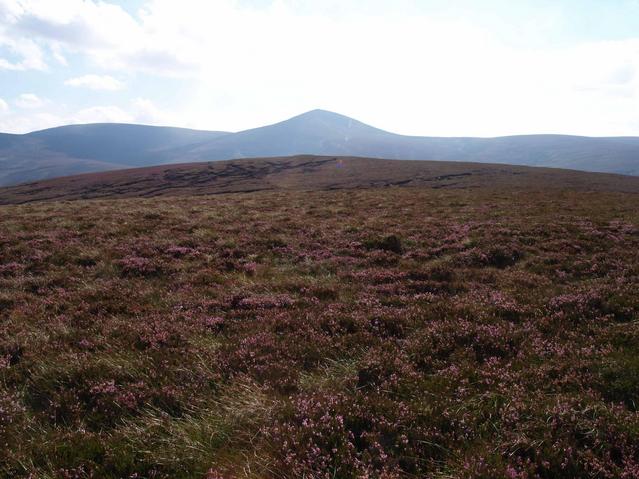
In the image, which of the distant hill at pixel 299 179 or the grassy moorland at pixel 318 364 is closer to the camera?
the grassy moorland at pixel 318 364

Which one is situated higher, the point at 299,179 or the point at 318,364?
the point at 299,179

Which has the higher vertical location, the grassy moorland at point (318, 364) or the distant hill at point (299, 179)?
the distant hill at point (299, 179)

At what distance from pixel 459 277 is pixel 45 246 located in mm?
15336

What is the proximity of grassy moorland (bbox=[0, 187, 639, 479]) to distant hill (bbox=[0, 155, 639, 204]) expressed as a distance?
52.0 metres

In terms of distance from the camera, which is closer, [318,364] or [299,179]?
[318,364]

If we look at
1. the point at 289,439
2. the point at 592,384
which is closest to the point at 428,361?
the point at 592,384

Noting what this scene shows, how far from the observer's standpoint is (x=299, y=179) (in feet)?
267

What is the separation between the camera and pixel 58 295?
10281 mm

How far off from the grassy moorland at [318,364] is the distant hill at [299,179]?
52.0 m

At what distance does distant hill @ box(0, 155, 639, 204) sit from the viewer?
220ft

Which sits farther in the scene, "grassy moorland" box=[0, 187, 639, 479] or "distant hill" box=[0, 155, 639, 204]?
"distant hill" box=[0, 155, 639, 204]

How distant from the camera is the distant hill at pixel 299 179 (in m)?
67.1

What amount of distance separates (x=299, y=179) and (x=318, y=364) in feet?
250

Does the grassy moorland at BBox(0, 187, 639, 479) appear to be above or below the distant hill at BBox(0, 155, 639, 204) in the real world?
below
